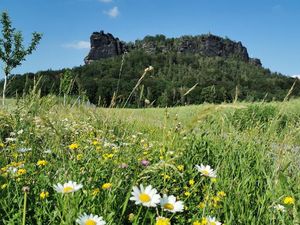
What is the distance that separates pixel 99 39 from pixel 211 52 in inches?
1969

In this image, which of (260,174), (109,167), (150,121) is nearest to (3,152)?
(109,167)

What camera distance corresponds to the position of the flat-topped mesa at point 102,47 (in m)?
164

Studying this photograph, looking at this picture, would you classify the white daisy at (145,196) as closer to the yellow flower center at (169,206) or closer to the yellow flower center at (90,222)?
the yellow flower center at (169,206)

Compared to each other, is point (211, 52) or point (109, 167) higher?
point (211, 52)

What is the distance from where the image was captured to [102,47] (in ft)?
545

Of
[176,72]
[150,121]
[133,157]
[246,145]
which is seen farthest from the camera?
[176,72]

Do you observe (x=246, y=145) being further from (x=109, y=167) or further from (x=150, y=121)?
(x=150, y=121)

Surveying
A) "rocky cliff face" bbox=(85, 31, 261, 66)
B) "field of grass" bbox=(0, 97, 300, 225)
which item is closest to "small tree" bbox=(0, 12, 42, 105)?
"field of grass" bbox=(0, 97, 300, 225)

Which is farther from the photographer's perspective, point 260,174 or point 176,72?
point 176,72

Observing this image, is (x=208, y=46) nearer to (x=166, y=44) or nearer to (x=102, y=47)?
(x=166, y=44)

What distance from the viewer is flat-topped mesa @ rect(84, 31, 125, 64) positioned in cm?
16400

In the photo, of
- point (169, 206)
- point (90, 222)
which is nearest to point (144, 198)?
point (169, 206)

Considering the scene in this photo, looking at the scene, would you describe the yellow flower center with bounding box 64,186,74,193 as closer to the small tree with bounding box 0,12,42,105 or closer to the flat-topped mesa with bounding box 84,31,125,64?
the small tree with bounding box 0,12,42,105

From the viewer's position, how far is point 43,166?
2400mm
